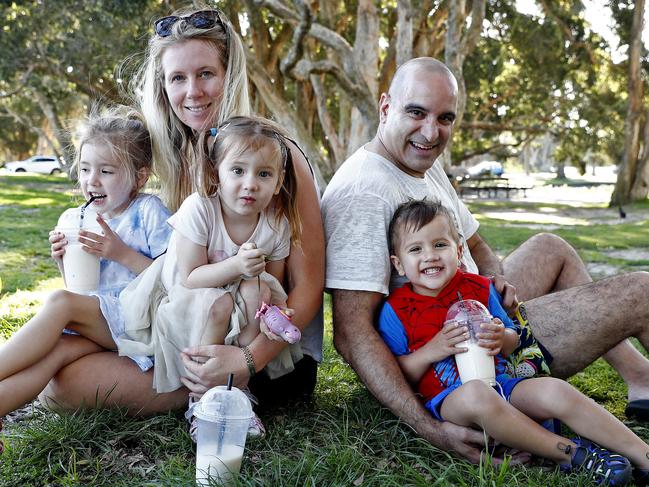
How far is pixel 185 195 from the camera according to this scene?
3406mm

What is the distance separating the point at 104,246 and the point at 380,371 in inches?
50.9

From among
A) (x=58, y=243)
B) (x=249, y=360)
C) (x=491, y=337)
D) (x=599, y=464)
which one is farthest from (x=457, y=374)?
(x=58, y=243)

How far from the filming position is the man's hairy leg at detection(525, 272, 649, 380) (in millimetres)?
3004

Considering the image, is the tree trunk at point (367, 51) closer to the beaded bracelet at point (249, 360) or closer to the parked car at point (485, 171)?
the beaded bracelet at point (249, 360)

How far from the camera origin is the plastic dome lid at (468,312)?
8.79 feet

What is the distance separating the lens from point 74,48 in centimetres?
1869

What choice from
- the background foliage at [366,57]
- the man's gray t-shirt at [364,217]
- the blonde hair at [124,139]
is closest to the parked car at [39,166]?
the background foliage at [366,57]

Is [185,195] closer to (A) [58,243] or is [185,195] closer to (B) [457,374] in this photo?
(A) [58,243]

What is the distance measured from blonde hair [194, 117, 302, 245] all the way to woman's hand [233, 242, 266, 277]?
0.29 metres

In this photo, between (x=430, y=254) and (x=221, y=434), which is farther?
(x=430, y=254)

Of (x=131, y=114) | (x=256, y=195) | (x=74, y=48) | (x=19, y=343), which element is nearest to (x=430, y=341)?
(x=256, y=195)

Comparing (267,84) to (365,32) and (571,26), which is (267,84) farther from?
(571,26)

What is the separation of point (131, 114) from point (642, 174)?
810 inches

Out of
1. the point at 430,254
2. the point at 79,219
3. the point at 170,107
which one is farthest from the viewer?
the point at 170,107
